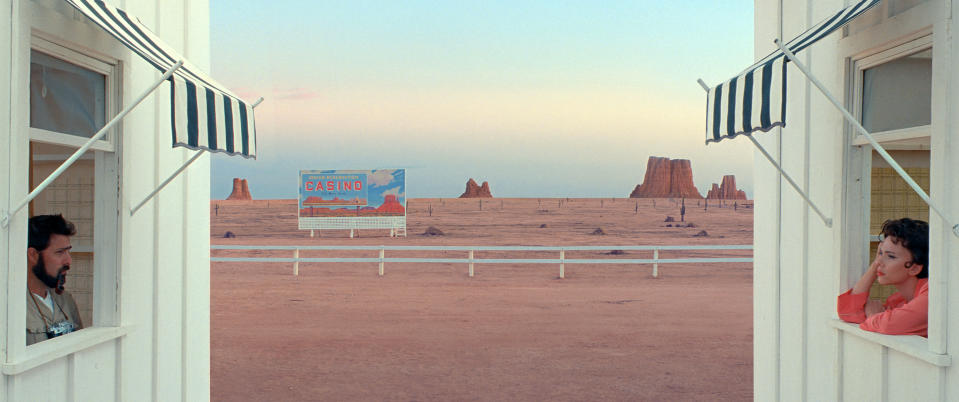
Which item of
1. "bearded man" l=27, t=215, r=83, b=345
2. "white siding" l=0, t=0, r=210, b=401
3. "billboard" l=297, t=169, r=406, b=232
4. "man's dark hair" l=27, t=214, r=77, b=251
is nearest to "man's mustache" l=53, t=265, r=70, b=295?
"bearded man" l=27, t=215, r=83, b=345

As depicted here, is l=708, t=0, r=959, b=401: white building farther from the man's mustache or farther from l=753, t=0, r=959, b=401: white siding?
the man's mustache

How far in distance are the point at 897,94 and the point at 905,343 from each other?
139cm

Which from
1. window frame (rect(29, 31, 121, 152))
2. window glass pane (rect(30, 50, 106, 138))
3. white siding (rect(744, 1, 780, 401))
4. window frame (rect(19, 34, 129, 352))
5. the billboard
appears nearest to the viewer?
window frame (rect(29, 31, 121, 152))

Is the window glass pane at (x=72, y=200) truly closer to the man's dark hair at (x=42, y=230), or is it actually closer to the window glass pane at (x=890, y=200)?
the man's dark hair at (x=42, y=230)

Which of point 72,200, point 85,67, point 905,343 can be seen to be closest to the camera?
point 905,343

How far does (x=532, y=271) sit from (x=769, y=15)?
1750 cm

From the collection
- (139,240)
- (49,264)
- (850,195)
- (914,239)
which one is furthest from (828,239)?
(49,264)

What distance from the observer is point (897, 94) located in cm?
376

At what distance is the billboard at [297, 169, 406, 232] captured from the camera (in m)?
18.8

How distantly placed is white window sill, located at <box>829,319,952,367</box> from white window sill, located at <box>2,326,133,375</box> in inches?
153

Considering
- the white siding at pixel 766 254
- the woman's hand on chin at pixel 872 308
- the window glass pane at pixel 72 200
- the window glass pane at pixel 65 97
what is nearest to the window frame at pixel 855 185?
the woman's hand on chin at pixel 872 308

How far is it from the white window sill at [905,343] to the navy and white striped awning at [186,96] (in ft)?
11.3

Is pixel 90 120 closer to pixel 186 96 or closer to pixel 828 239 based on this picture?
pixel 186 96

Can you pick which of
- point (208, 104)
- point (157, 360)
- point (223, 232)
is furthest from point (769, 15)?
point (223, 232)
